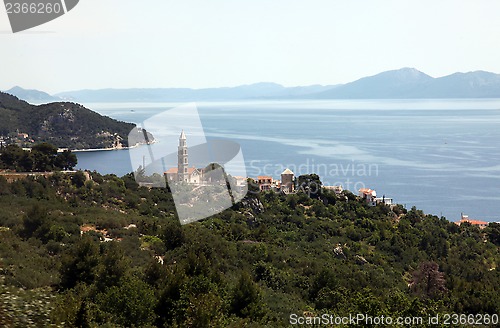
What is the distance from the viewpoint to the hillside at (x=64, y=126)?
62.5m

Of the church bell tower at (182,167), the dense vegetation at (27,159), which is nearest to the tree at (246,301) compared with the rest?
the dense vegetation at (27,159)

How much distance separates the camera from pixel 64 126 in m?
65.8

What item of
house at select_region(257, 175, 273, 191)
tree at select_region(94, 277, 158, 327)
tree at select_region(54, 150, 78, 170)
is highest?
tree at select_region(54, 150, 78, 170)

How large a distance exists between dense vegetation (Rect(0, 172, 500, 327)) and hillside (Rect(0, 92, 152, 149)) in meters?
45.2

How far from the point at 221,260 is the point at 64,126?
59.3 metres

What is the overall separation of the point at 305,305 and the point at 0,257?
5.57m

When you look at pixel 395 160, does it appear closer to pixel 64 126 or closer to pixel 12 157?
pixel 64 126

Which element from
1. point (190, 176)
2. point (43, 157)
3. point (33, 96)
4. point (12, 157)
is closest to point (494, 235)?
point (190, 176)

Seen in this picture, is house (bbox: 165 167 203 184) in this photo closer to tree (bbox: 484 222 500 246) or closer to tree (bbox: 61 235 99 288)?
tree (bbox: 484 222 500 246)

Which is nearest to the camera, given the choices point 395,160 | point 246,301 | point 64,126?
point 246,301

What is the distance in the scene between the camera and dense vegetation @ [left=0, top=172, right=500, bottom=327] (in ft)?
23.3

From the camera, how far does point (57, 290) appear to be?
7.70 m

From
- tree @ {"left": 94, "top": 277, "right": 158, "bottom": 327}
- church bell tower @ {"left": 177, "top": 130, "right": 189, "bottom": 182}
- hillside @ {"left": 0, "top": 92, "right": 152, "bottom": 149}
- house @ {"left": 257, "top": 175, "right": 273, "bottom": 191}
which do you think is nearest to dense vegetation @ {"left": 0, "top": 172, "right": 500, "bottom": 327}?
tree @ {"left": 94, "top": 277, "right": 158, "bottom": 327}

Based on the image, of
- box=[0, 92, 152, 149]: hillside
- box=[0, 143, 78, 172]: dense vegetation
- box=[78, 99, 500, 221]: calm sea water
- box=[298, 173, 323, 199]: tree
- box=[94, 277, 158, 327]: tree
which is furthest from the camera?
box=[0, 92, 152, 149]: hillside
